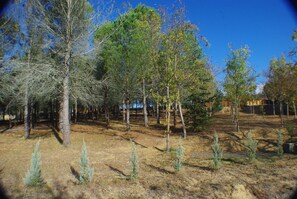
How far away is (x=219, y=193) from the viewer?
555cm

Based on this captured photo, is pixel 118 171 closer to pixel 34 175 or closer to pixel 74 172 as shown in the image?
pixel 74 172

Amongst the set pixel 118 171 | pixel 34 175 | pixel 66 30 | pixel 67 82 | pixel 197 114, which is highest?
pixel 66 30

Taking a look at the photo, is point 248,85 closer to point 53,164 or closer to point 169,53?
point 169,53

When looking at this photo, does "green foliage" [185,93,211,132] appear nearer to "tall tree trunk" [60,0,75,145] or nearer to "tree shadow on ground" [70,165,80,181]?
"tall tree trunk" [60,0,75,145]

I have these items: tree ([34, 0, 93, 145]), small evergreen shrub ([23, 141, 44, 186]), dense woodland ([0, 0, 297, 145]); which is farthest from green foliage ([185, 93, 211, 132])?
small evergreen shrub ([23, 141, 44, 186])

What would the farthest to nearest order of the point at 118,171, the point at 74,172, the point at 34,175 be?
the point at 118,171 → the point at 74,172 → the point at 34,175

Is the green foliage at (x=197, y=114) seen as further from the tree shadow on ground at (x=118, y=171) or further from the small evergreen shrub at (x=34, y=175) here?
the small evergreen shrub at (x=34, y=175)

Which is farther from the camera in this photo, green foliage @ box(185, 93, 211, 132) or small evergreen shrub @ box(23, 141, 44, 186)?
green foliage @ box(185, 93, 211, 132)

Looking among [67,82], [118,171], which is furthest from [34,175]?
[67,82]

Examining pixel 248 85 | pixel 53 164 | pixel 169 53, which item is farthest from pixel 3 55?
pixel 248 85

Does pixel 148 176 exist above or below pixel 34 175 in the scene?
below

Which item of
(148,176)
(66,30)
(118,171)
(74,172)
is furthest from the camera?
(66,30)

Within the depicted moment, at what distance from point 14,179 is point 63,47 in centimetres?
878

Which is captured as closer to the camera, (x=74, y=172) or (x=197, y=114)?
(x=74, y=172)
